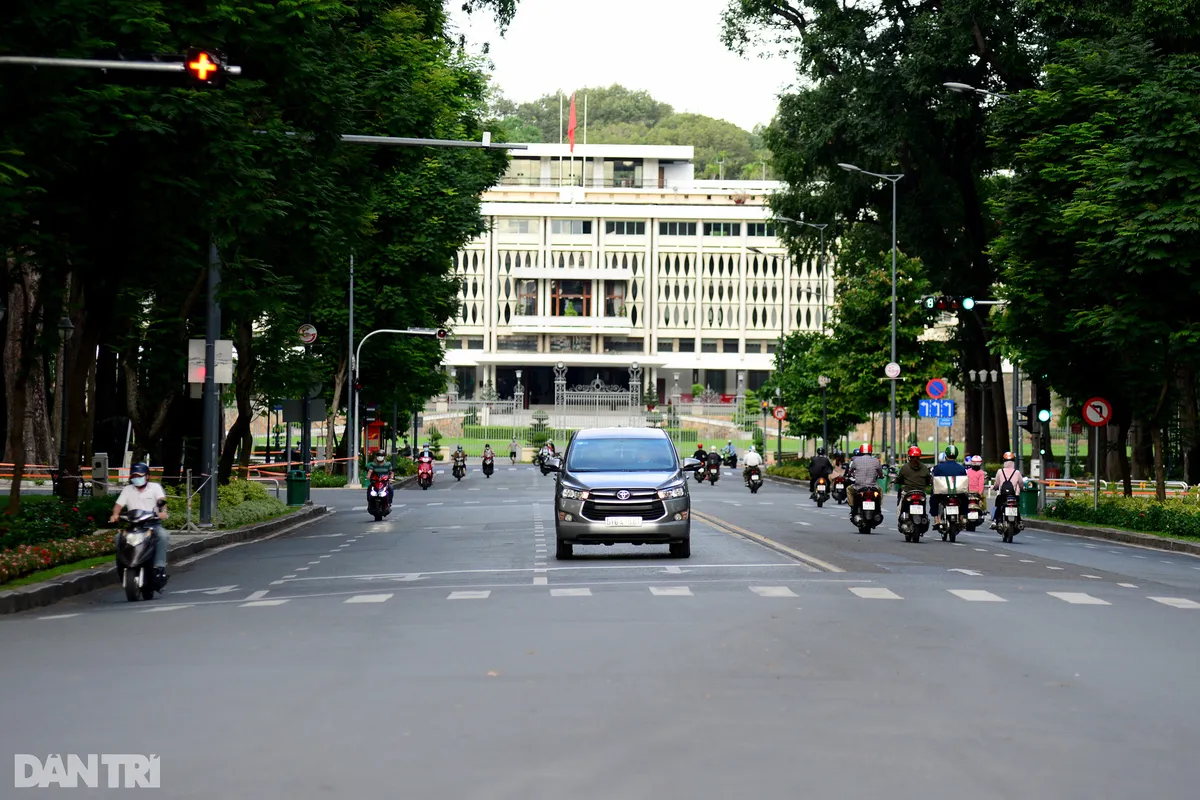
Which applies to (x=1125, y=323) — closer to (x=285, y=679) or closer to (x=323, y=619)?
(x=323, y=619)

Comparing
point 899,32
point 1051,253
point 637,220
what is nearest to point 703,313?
point 637,220

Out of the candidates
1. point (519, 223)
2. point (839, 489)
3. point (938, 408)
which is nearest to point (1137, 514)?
point (839, 489)

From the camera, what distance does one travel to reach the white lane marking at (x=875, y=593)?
17984mm

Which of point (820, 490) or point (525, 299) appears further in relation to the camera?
point (525, 299)

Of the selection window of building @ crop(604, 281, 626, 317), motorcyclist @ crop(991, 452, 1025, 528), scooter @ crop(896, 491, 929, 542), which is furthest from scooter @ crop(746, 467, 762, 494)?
window of building @ crop(604, 281, 626, 317)

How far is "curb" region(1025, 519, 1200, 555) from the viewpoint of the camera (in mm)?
32625

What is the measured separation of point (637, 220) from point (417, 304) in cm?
8644

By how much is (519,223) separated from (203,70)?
439ft

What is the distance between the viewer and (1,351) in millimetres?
53438

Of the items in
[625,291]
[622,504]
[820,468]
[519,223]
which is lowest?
[820,468]

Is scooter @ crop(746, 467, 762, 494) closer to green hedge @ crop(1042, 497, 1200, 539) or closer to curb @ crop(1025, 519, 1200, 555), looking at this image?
green hedge @ crop(1042, 497, 1200, 539)

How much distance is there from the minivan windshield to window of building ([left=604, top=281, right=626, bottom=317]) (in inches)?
5000

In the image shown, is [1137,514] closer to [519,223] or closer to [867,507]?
[867,507]

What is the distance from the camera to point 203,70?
66.8 feet
